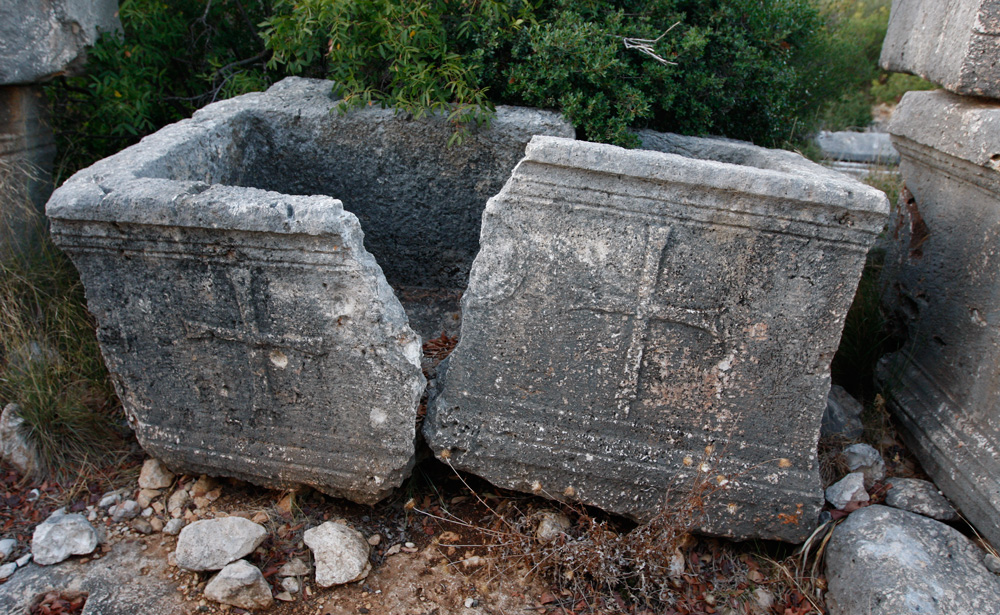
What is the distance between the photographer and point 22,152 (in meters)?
3.19

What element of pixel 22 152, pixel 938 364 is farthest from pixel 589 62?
pixel 22 152

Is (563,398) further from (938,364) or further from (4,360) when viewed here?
(4,360)

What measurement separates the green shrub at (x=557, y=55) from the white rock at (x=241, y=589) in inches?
66.2

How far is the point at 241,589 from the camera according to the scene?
2115 millimetres

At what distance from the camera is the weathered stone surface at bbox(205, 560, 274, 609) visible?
211 cm

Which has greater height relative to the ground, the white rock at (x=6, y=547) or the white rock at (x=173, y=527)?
the white rock at (x=173, y=527)

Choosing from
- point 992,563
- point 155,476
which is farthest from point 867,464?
point 155,476

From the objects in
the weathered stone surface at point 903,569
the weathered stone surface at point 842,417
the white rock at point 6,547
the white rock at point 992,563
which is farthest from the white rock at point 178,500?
the white rock at point 992,563

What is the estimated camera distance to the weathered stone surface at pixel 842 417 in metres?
2.78

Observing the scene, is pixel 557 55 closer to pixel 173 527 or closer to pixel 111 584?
pixel 173 527

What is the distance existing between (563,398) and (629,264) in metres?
0.49

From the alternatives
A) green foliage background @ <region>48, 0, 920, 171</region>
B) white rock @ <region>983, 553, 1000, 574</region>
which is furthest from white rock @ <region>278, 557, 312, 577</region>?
white rock @ <region>983, 553, 1000, 574</region>

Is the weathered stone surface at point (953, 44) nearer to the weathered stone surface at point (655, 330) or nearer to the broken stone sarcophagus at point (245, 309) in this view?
the weathered stone surface at point (655, 330)

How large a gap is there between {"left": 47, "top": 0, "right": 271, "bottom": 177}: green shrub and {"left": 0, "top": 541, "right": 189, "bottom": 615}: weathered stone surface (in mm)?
1926
